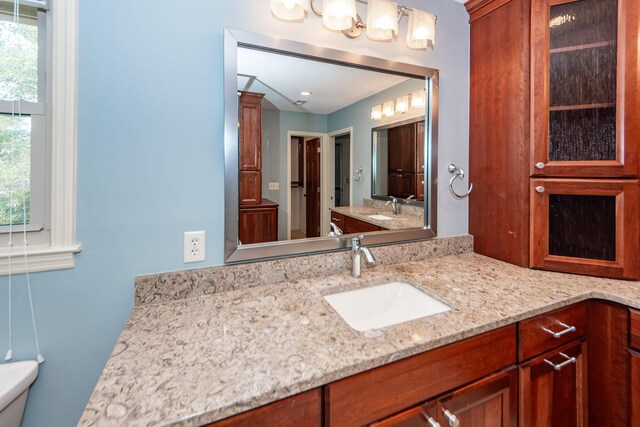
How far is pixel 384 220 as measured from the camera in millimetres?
1560

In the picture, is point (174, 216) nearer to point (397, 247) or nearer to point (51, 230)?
point (51, 230)

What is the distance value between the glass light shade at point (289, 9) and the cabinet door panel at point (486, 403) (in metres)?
1.47

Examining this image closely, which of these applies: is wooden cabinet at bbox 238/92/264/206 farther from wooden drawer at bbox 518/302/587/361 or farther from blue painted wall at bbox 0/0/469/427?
wooden drawer at bbox 518/302/587/361

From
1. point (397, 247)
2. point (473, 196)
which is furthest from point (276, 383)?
point (473, 196)

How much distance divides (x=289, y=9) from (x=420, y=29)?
66 centimetres

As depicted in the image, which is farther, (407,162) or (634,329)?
(407,162)

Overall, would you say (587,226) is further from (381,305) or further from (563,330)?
(381,305)

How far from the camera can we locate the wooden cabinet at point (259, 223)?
121 centimetres

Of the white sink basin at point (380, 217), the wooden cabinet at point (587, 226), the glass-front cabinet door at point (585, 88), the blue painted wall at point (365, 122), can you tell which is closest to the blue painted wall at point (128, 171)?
the blue painted wall at point (365, 122)

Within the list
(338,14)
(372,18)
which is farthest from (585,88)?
(338,14)

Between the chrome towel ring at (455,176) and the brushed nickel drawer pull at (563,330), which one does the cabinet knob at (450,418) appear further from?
the chrome towel ring at (455,176)

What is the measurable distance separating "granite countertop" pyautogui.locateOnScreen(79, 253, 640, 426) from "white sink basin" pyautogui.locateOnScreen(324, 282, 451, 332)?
0.12 feet

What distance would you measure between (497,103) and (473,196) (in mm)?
506

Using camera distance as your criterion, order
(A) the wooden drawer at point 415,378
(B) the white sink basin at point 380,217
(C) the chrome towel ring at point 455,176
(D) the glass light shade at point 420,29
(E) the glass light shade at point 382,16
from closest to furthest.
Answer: (A) the wooden drawer at point 415,378 → (E) the glass light shade at point 382,16 → (D) the glass light shade at point 420,29 → (B) the white sink basin at point 380,217 → (C) the chrome towel ring at point 455,176
